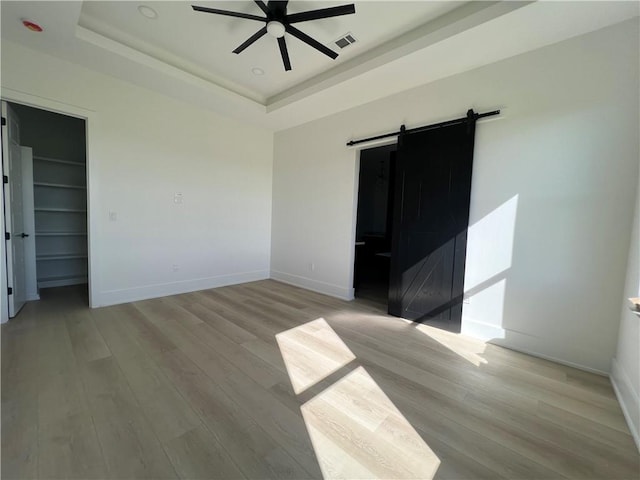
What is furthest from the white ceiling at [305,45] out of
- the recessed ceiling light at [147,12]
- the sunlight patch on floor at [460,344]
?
the sunlight patch on floor at [460,344]

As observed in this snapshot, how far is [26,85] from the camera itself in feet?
9.25

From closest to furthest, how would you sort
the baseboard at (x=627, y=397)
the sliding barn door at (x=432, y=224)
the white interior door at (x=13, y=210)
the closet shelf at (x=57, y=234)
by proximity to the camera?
the baseboard at (x=627, y=397), the white interior door at (x=13, y=210), the sliding barn door at (x=432, y=224), the closet shelf at (x=57, y=234)

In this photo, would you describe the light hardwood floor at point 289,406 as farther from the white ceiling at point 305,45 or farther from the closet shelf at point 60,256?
the white ceiling at point 305,45

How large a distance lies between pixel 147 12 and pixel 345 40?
1.95 m

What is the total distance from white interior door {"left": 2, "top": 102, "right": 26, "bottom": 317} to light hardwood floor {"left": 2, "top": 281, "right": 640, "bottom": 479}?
0.50 metres

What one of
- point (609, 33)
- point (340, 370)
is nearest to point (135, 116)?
point (340, 370)

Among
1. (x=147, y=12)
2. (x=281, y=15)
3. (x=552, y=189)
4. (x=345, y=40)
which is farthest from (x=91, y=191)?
(x=552, y=189)

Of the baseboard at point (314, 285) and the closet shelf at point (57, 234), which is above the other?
the closet shelf at point (57, 234)

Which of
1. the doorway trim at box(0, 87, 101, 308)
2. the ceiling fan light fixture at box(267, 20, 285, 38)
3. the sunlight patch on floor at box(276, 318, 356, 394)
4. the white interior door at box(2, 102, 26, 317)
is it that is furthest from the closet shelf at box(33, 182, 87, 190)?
the sunlight patch on floor at box(276, 318, 356, 394)

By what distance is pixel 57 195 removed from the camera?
4.33 meters

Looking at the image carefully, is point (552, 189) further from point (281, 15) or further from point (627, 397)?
point (281, 15)

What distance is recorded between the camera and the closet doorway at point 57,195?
163 inches

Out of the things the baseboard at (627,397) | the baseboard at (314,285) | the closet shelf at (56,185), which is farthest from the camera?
the baseboard at (314,285)

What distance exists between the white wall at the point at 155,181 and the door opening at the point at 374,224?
2.21m
